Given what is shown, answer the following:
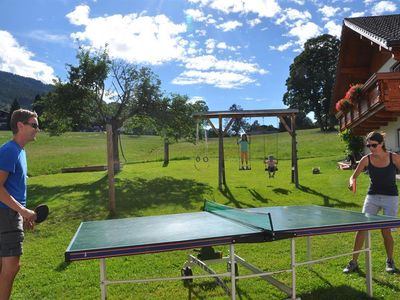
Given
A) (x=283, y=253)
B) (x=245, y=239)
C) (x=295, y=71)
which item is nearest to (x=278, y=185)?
(x=283, y=253)

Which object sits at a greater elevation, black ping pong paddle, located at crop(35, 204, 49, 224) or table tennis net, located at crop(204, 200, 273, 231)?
black ping pong paddle, located at crop(35, 204, 49, 224)

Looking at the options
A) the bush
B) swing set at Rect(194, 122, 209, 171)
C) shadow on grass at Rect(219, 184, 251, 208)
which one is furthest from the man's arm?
the bush

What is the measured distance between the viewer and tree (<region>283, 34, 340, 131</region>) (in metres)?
57.7

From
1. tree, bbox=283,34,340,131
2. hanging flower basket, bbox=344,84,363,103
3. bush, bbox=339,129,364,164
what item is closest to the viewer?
hanging flower basket, bbox=344,84,363,103

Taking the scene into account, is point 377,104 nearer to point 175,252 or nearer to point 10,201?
point 175,252

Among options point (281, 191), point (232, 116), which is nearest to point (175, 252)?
point (281, 191)

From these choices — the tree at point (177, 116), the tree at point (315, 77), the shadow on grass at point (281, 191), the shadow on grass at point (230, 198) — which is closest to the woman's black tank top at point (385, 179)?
the shadow on grass at point (230, 198)

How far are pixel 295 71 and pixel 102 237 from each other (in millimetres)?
58607

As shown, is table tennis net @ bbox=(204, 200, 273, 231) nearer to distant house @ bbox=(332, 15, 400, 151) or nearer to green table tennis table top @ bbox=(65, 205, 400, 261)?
green table tennis table top @ bbox=(65, 205, 400, 261)

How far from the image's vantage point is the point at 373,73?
19188 mm

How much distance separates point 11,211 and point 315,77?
5746 cm

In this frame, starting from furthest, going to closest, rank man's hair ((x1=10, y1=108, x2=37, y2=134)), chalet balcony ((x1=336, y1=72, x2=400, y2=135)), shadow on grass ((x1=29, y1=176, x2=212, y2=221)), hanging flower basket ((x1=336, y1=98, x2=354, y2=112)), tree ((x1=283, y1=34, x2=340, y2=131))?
tree ((x1=283, y1=34, x2=340, y2=131)), hanging flower basket ((x1=336, y1=98, x2=354, y2=112)), chalet balcony ((x1=336, y1=72, x2=400, y2=135)), shadow on grass ((x1=29, y1=176, x2=212, y2=221)), man's hair ((x1=10, y1=108, x2=37, y2=134))

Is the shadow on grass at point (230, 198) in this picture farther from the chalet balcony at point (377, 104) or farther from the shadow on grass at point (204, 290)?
the shadow on grass at point (204, 290)

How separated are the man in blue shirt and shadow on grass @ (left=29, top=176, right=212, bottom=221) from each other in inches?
281
